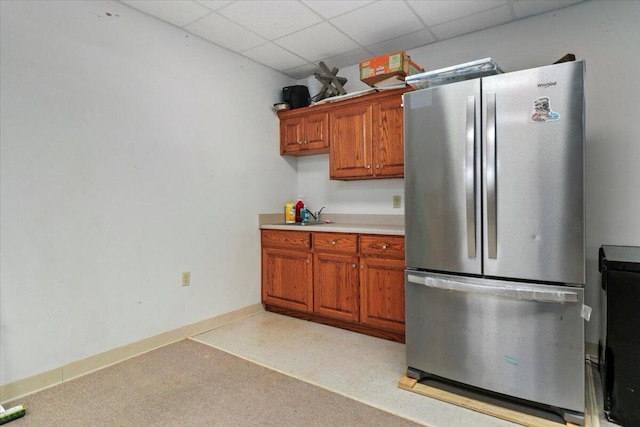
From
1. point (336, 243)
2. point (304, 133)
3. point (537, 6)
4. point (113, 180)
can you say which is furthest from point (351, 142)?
point (113, 180)

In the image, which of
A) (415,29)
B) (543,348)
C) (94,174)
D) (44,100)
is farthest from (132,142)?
(543,348)

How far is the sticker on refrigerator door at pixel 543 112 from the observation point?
1643 millimetres

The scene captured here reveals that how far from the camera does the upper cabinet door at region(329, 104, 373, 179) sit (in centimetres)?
306

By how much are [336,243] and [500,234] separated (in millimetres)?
1444

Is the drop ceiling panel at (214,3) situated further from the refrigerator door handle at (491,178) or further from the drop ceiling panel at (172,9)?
the refrigerator door handle at (491,178)

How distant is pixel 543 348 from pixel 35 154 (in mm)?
2996

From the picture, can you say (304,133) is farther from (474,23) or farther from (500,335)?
(500,335)

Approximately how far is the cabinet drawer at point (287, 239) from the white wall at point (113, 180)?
0.60 ft

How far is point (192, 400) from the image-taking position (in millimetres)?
1918

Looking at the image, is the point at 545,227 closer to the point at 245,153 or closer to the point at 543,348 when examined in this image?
the point at 543,348

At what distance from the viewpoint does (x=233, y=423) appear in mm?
1716

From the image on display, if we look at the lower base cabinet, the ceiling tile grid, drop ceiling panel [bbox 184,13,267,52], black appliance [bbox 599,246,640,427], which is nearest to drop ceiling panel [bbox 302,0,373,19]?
the ceiling tile grid

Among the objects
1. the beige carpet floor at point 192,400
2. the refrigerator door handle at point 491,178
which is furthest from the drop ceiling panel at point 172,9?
the beige carpet floor at point 192,400

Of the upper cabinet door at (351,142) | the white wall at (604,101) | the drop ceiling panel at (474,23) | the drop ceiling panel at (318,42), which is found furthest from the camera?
the upper cabinet door at (351,142)
